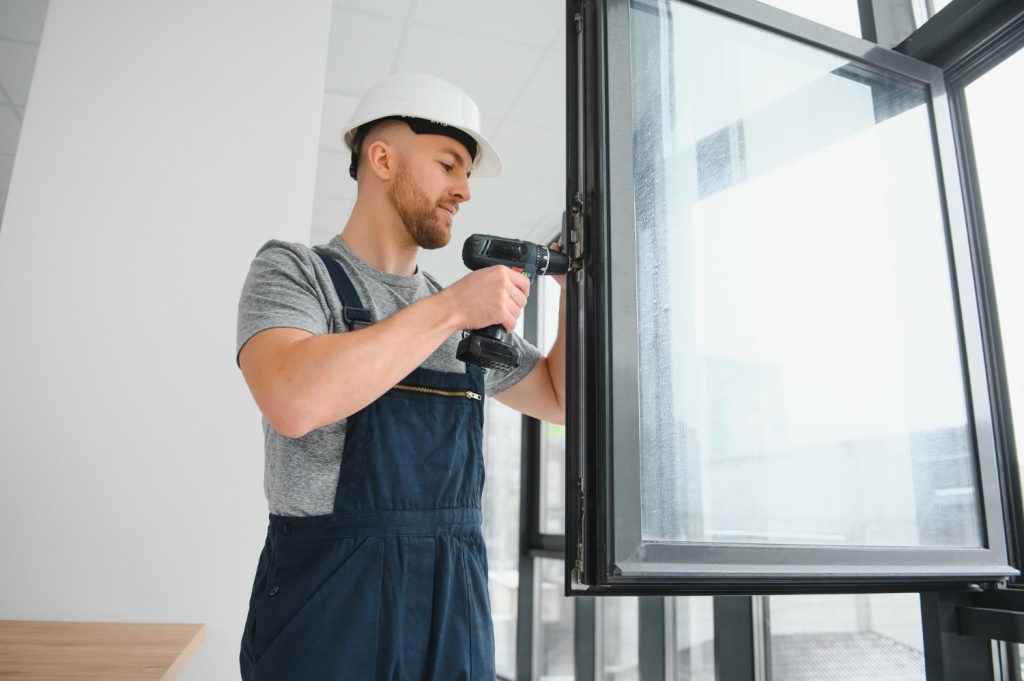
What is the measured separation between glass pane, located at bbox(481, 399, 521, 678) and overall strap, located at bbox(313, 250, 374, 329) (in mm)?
3123

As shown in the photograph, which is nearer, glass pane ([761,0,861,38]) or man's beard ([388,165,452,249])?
man's beard ([388,165,452,249])

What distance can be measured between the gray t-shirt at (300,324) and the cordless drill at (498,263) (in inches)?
4.6

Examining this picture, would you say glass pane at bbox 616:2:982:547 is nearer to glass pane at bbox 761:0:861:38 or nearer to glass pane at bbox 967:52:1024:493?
glass pane at bbox 967:52:1024:493

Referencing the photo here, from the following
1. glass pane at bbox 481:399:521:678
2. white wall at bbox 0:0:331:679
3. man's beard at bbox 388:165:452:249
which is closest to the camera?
man's beard at bbox 388:165:452:249

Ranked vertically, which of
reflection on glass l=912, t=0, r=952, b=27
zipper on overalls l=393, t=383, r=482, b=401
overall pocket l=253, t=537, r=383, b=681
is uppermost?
reflection on glass l=912, t=0, r=952, b=27

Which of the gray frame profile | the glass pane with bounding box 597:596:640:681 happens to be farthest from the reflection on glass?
the glass pane with bounding box 597:596:640:681

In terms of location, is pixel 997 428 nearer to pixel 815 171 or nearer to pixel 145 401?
pixel 815 171

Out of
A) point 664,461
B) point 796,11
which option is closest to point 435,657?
point 664,461

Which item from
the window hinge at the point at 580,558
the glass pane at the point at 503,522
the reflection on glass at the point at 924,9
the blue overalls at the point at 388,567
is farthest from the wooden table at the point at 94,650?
the glass pane at the point at 503,522

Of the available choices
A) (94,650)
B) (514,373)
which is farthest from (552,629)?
(514,373)

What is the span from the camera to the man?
39.0 inches

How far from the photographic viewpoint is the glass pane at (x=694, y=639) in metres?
2.50

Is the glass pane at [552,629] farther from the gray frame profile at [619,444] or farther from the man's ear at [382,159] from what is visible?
the man's ear at [382,159]

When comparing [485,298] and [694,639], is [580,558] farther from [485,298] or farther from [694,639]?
[694,639]
